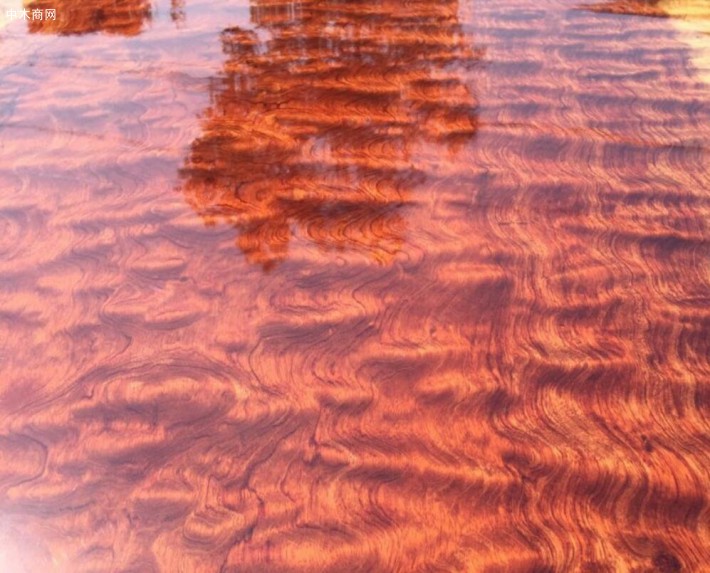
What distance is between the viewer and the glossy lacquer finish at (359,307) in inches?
24.3

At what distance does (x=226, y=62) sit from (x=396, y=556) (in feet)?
3.02

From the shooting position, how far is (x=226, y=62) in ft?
4.15

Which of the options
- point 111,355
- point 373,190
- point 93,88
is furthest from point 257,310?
point 93,88

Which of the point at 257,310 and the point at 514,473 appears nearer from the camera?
the point at 514,473

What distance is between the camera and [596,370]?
0.72 meters

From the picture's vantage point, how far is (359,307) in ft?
2.61

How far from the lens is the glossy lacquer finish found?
618 mm

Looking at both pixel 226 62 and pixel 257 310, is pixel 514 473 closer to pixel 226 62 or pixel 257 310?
pixel 257 310

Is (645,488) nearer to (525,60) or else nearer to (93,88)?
(525,60)

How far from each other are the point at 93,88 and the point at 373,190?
21.2 inches

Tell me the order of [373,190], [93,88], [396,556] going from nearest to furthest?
[396,556] → [373,190] → [93,88]

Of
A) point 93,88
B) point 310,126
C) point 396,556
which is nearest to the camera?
point 396,556

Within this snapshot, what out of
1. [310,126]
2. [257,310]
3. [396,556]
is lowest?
[396,556]

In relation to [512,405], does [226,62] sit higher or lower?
higher
